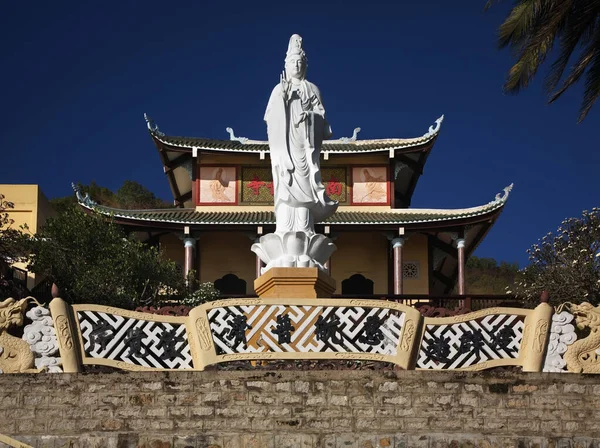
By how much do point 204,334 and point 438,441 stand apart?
2.51 m

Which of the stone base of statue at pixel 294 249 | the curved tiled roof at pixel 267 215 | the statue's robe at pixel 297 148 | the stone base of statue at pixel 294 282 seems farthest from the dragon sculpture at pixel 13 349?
the curved tiled roof at pixel 267 215

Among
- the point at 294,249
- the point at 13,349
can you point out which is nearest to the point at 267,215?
the point at 294,249

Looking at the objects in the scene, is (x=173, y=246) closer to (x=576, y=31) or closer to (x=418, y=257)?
(x=418, y=257)

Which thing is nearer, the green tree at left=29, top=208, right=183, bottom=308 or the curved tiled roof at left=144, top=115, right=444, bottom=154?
the green tree at left=29, top=208, right=183, bottom=308

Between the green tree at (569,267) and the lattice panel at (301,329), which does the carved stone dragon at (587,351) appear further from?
the green tree at (569,267)

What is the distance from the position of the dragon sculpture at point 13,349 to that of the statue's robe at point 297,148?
424 cm

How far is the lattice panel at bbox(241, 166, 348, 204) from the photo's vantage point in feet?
97.1

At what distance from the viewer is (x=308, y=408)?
29.3 ft

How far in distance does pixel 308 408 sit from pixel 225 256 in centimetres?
2052

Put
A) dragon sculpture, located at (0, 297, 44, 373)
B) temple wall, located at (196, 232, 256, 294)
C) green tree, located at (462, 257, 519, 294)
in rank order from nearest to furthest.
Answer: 1. dragon sculpture, located at (0, 297, 44, 373)
2. temple wall, located at (196, 232, 256, 294)
3. green tree, located at (462, 257, 519, 294)

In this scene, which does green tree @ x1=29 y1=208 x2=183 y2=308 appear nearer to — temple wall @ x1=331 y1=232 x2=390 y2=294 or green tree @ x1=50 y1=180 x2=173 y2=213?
temple wall @ x1=331 y1=232 x2=390 y2=294

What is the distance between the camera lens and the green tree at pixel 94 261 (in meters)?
21.1

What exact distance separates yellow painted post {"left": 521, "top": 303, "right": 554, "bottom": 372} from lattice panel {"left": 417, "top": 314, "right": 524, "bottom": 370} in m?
0.08

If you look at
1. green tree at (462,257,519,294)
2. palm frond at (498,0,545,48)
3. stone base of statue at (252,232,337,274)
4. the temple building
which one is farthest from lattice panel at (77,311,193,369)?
green tree at (462,257,519,294)
